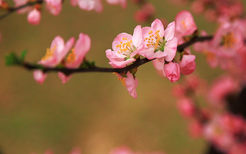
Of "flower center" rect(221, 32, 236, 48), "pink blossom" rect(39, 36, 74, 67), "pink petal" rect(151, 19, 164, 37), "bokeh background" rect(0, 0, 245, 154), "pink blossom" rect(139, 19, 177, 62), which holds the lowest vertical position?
"bokeh background" rect(0, 0, 245, 154)

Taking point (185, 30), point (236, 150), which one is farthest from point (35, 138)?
point (185, 30)

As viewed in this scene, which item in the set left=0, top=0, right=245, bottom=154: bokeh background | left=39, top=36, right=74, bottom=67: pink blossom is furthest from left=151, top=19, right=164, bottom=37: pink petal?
left=0, top=0, right=245, bottom=154: bokeh background

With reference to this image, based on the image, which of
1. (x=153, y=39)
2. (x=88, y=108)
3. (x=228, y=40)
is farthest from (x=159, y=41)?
(x=88, y=108)

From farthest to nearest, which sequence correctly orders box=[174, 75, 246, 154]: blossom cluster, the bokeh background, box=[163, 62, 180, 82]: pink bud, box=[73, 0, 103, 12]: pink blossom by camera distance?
the bokeh background
box=[174, 75, 246, 154]: blossom cluster
box=[73, 0, 103, 12]: pink blossom
box=[163, 62, 180, 82]: pink bud

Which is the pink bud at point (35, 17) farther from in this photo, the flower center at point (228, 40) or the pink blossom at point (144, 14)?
the pink blossom at point (144, 14)

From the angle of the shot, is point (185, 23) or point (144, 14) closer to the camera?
point (185, 23)

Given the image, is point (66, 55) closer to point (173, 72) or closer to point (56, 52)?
point (56, 52)

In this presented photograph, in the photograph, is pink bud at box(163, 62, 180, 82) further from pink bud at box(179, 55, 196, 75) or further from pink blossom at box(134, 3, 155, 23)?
pink blossom at box(134, 3, 155, 23)
